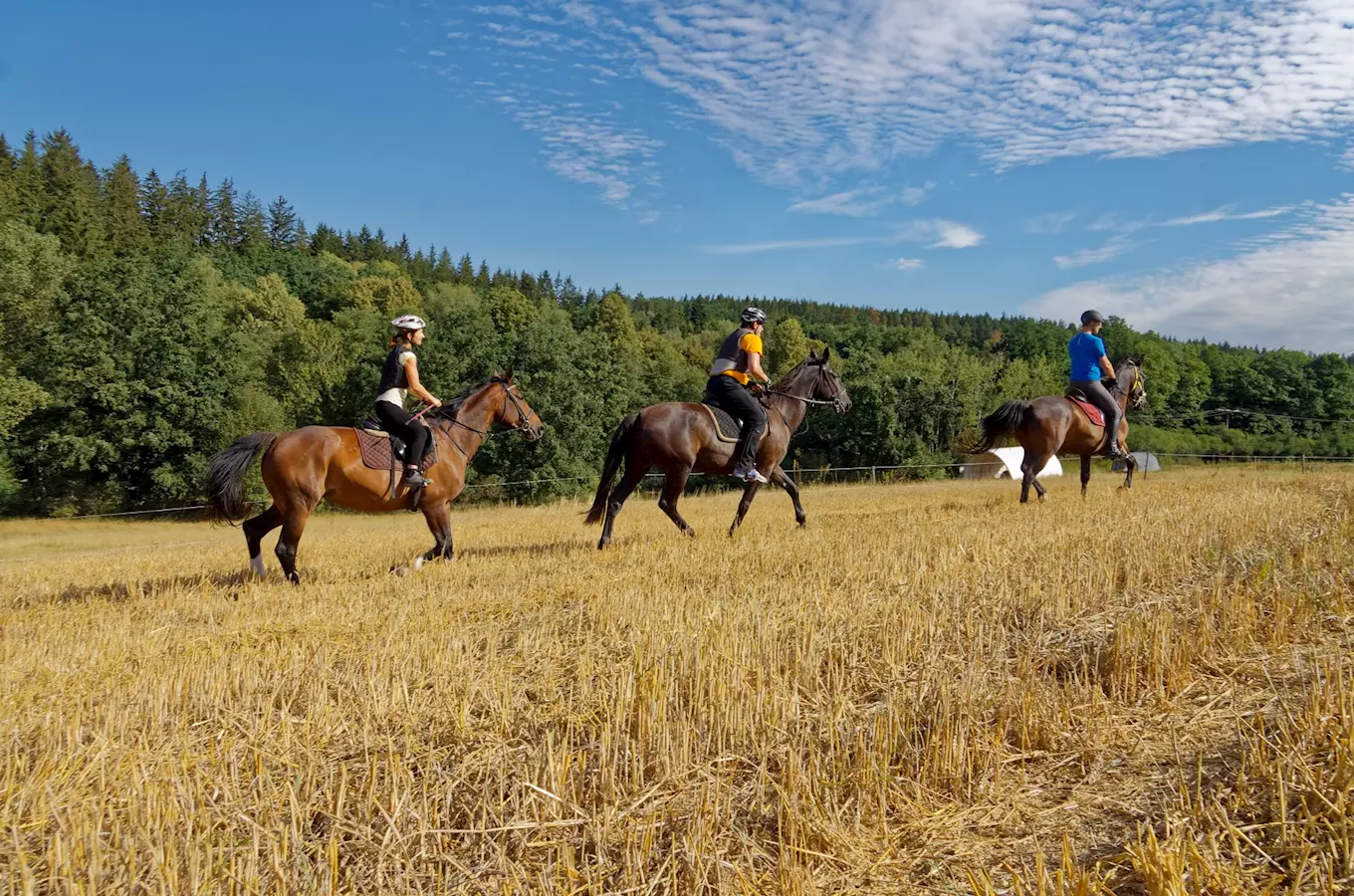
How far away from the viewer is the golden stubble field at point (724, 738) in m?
2.42

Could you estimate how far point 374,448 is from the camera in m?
8.59

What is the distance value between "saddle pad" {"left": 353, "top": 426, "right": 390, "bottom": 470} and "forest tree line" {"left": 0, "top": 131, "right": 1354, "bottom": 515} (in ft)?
102

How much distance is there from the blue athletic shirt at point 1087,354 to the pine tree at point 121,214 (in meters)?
74.0

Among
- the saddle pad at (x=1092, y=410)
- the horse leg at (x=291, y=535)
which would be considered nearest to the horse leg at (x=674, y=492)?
the horse leg at (x=291, y=535)

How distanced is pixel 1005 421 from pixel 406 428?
1038 centimetres

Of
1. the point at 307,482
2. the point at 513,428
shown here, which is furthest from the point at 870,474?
the point at 307,482

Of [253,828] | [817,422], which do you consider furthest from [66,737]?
[817,422]

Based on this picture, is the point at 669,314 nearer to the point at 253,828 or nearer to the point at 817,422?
the point at 817,422

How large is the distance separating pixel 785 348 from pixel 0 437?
66.7 meters

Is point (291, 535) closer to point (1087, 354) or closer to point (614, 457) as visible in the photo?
point (614, 457)

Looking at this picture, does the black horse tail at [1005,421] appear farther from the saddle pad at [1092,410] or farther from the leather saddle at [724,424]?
the leather saddle at [724,424]

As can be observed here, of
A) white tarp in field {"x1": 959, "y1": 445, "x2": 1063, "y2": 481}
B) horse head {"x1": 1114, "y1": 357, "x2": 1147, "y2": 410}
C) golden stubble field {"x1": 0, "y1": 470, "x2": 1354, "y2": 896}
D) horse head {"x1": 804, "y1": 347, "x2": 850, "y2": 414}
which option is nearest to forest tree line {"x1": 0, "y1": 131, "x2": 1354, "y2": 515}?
white tarp in field {"x1": 959, "y1": 445, "x2": 1063, "y2": 481}

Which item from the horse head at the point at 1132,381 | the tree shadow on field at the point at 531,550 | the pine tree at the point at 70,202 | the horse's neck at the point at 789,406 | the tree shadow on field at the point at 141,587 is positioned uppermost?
the pine tree at the point at 70,202

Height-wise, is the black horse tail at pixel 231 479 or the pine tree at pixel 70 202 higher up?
the pine tree at pixel 70 202
